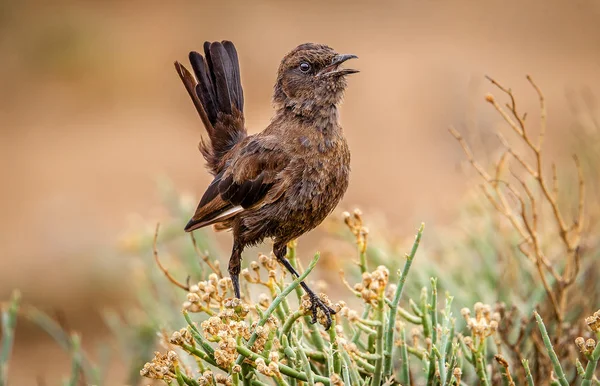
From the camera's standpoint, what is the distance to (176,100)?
1292 cm

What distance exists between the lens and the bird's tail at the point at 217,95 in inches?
142

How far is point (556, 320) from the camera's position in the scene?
11.1ft

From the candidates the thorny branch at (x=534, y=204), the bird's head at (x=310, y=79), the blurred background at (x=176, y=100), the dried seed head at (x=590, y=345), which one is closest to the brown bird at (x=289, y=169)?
the bird's head at (x=310, y=79)

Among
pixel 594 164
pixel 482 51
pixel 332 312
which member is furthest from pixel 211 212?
pixel 482 51

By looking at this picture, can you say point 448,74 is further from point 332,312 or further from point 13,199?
point 332,312

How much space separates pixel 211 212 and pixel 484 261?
5.65 feet

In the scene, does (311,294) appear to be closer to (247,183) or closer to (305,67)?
(247,183)

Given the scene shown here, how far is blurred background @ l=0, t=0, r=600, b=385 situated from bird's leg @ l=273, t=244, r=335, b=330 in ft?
17.0

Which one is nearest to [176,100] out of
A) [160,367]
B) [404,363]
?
[404,363]

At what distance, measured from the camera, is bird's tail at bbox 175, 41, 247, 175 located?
11.8ft

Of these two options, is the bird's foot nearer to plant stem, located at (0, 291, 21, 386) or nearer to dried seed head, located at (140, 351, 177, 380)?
dried seed head, located at (140, 351, 177, 380)

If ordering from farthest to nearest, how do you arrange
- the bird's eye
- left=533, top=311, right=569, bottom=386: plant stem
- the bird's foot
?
1. the bird's eye
2. the bird's foot
3. left=533, top=311, right=569, bottom=386: plant stem

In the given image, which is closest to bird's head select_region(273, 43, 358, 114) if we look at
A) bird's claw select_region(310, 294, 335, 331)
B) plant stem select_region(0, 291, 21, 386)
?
bird's claw select_region(310, 294, 335, 331)

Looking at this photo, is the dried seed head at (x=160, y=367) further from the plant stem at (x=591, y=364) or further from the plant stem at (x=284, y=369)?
the plant stem at (x=591, y=364)
